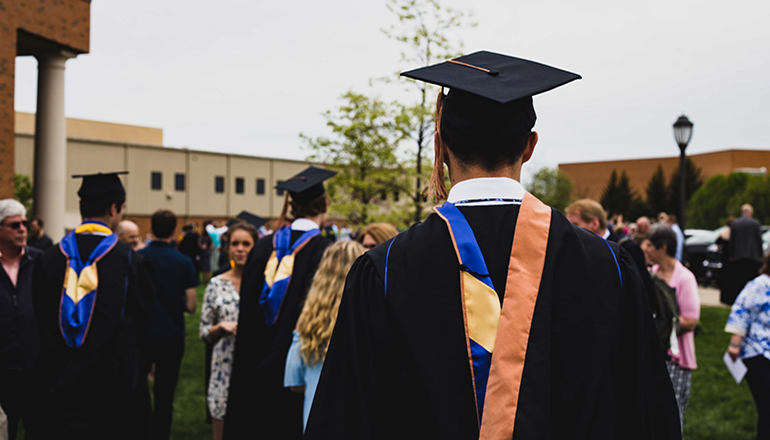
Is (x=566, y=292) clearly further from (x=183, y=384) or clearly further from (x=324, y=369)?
(x=183, y=384)

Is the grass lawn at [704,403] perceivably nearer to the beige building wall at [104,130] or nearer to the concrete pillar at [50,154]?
the concrete pillar at [50,154]

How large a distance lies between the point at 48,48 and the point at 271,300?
13.7m

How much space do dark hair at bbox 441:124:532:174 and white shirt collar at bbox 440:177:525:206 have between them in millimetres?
47

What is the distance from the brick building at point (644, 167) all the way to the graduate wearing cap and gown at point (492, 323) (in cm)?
6975

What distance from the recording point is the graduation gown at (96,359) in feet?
12.4

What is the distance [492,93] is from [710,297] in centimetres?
1716

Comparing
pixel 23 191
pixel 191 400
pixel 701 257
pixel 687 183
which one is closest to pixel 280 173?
pixel 23 191

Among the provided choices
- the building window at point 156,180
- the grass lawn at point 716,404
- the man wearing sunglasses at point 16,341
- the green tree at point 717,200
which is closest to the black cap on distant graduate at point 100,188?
the man wearing sunglasses at point 16,341

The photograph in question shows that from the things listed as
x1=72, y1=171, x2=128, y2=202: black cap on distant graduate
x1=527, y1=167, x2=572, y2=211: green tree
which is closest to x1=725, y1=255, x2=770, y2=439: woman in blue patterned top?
x1=72, y1=171, x2=128, y2=202: black cap on distant graduate

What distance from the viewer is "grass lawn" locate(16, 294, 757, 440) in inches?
233

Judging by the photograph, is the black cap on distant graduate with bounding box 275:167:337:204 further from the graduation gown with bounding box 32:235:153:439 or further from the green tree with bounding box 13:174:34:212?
the green tree with bounding box 13:174:34:212

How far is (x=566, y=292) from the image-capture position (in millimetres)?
1690

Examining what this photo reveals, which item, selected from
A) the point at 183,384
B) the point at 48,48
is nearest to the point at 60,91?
the point at 48,48

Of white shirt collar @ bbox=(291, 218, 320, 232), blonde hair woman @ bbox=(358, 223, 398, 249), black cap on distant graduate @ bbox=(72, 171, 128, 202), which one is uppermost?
black cap on distant graduate @ bbox=(72, 171, 128, 202)
